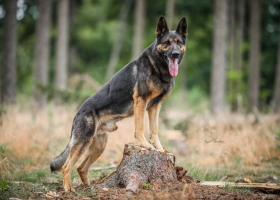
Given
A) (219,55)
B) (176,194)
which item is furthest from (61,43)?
(176,194)

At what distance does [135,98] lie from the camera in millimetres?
4812

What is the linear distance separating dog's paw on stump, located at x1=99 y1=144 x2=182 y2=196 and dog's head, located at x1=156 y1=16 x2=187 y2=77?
1.36 metres

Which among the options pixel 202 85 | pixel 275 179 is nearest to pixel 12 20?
pixel 275 179

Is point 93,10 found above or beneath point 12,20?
above

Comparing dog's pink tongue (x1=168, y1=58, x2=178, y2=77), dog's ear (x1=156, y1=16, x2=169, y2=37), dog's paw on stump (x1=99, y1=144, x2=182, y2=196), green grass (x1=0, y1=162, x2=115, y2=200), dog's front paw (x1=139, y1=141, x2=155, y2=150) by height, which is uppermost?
dog's ear (x1=156, y1=16, x2=169, y2=37)

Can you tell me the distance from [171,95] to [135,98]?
12544 millimetres

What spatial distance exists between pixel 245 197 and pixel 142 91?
220cm

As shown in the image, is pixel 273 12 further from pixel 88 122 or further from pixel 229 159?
pixel 88 122

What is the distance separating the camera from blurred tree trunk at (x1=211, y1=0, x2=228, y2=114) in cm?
1395

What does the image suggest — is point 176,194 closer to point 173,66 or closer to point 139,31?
point 173,66

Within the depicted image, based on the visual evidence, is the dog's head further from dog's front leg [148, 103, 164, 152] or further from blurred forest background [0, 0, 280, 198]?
blurred forest background [0, 0, 280, 198]

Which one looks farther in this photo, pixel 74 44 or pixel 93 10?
pixel 93 10

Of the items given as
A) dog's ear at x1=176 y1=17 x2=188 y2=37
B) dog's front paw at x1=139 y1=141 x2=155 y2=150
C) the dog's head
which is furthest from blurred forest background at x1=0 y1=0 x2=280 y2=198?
dog's ear at x1=176 y1=17 x2=188 y2=37

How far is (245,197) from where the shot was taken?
406cm
